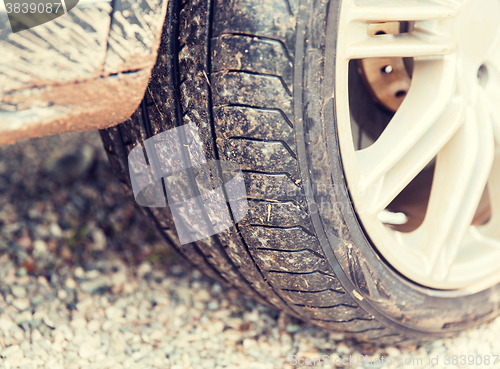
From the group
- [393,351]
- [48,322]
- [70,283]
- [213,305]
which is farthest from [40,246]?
[393,351]

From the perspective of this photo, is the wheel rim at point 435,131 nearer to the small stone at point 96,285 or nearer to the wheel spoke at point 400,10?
the wheel spoke at point 400,10

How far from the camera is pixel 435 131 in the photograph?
39.8 inches

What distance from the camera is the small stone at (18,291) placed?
1.21 metres

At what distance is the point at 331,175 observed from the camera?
33.3 inches

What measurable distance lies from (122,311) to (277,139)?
76 cm

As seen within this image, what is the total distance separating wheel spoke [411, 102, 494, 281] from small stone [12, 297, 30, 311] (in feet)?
3.47

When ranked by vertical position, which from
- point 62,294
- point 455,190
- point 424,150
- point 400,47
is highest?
point 400,47

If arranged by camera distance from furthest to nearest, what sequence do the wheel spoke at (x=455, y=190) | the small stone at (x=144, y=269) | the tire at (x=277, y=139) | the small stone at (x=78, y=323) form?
the small stone at (x=144, y=269) < the small stone at (x=78, y=323) < the wheel spoke at (x=455, y=190) < the tire at (x=277, y=139)

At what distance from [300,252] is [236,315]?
47 cm

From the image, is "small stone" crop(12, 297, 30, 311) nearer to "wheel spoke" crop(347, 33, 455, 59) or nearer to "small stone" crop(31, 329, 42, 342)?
"small stone" crop(31, 329, 42, 342)

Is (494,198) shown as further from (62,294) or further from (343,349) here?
(62,294)

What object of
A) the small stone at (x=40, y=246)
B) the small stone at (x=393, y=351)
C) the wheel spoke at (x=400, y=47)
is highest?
the wheel spoke at (x=400, y=47)

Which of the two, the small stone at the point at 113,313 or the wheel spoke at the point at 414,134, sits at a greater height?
the wheel spoke at the point at 414,134

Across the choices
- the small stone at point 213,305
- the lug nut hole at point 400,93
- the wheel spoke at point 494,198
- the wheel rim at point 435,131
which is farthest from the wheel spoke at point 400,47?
the small stone at point 213,305
